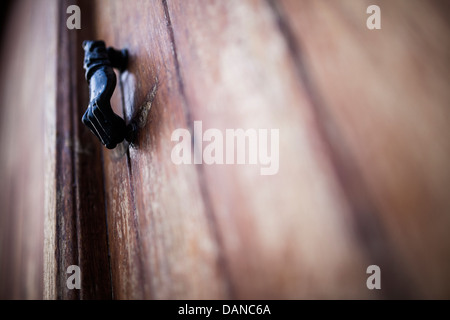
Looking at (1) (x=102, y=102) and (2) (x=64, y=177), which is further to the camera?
(2) (x=64, y=177)

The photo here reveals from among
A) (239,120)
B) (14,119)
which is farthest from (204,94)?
(14,119)

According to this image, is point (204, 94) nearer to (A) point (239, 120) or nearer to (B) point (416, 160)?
(A) point (239, 120)

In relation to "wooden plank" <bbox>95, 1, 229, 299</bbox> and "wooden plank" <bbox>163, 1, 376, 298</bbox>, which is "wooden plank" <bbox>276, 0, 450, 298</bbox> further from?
"wooden plank" <bbox>95, 1, 229, 299</bbox>

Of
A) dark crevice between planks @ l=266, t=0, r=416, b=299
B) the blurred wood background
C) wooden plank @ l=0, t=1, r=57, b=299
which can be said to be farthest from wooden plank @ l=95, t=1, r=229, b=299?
wooden plank @ l=0, t=1, r=57, b=299

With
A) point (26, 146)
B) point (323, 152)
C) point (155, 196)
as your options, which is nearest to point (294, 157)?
point (323, 152)

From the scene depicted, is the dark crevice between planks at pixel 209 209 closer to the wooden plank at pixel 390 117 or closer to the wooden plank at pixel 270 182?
the wooden plank at pixel 270 182

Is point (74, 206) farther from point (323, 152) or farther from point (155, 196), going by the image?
point (323, 152)
